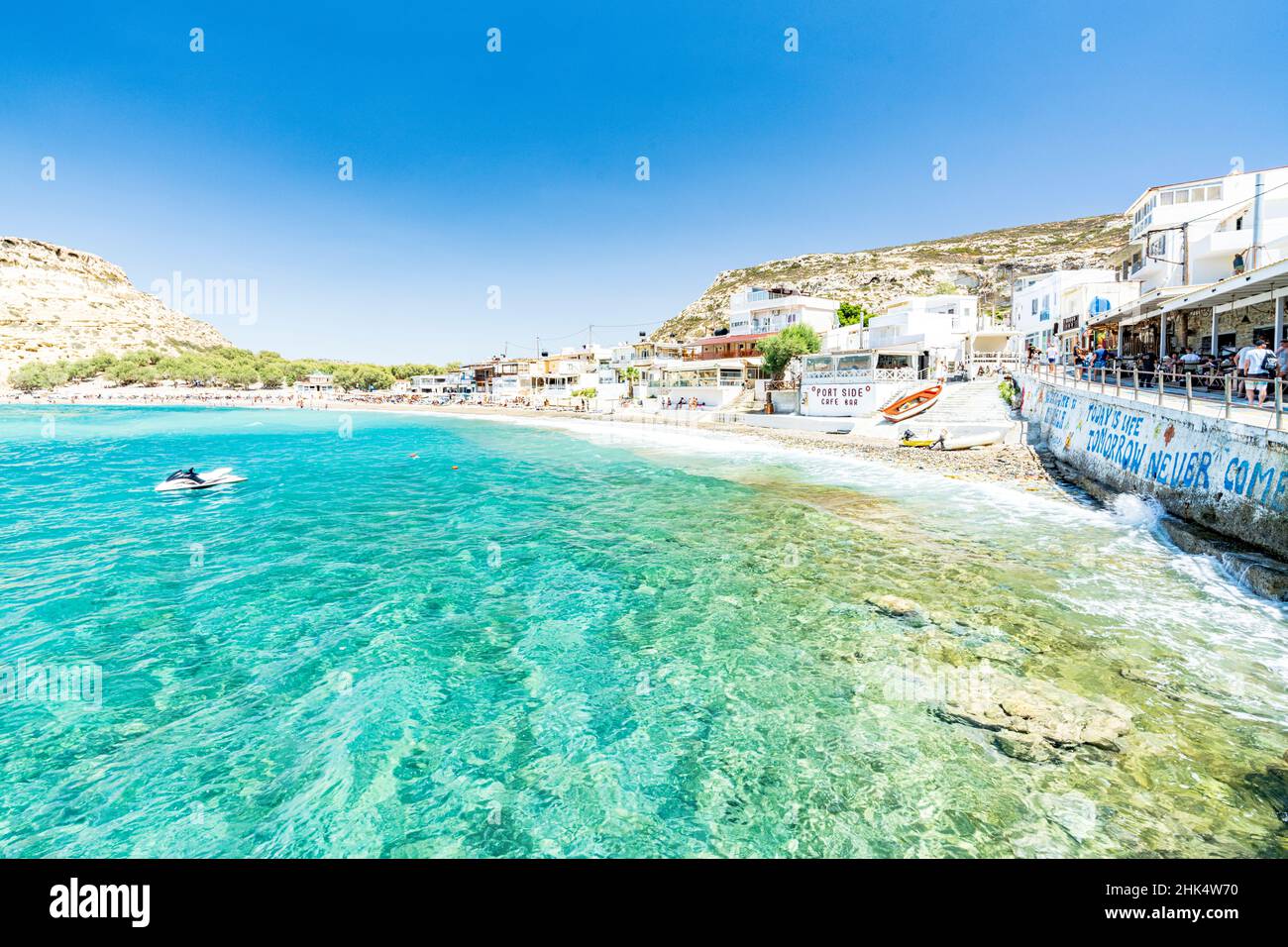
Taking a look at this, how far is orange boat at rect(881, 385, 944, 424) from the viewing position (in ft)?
124

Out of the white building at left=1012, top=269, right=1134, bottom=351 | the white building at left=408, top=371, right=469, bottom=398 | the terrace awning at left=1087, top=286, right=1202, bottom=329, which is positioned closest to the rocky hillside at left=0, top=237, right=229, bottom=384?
the white building at left=408, top=371, right=469, bottom=398

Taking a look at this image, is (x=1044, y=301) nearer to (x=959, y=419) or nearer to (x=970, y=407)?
(x=970, y=407)

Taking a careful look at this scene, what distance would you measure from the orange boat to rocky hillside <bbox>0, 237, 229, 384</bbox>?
18667 centimetres

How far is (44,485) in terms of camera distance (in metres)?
29.1

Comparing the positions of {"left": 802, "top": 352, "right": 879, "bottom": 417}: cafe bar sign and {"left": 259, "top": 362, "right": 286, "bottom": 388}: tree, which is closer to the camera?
{"left": 802, "top": 352, "right": 879, "bottom": 417}: cafe bar sign

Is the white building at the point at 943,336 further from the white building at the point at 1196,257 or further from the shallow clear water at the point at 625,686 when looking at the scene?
the shallow clear water at the point at 625,686

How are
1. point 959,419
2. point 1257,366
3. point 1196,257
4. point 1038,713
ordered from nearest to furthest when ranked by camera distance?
1. point 1038,713
2. point 1257,366
3. point 1196,257
4. point 959,419

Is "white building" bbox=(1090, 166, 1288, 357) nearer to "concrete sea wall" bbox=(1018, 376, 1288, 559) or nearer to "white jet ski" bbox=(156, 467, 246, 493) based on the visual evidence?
"concrete sea wall" bbox=(1018, 376, 1288, 559)

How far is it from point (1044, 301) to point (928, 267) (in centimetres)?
7798

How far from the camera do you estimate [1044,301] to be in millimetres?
59969

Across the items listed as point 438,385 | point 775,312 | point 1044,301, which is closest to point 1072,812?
point 1044,301
